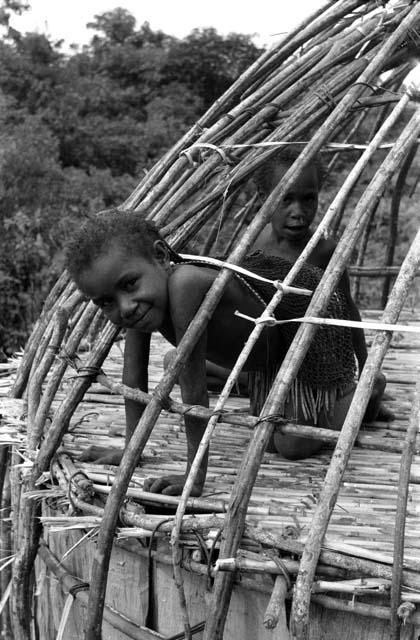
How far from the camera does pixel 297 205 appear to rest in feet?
7.96

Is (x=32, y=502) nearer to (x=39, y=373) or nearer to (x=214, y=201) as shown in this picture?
(x=39, y=373)

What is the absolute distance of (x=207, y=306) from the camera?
173 centimetres

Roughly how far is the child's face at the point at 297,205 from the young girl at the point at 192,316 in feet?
0.70

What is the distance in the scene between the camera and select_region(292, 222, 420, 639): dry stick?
1407 mm

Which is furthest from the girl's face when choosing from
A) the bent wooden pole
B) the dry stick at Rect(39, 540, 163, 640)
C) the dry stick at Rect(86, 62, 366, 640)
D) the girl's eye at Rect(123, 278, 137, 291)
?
the dry stick at Rect(39, 540, 163, 640)

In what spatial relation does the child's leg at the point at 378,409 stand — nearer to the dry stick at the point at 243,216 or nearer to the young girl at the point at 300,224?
the young girl at the point at 300,224

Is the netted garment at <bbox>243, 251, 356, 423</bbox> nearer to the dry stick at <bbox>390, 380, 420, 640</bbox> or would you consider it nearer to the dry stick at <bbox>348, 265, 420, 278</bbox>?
the dry stick at <bbox>390, 380, 420, 640</bbox>

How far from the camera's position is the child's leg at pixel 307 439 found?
214cm

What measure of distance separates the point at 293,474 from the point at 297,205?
2.51 feet

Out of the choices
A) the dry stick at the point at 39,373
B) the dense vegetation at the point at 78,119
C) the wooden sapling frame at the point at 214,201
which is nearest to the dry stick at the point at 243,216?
the wooden sapling frame at the point at 214,201

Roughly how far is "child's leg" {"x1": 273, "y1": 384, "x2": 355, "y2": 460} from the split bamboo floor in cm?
2

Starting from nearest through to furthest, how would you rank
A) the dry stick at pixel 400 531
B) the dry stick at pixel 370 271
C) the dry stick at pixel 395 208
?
1. the dry stick at pixel 400 531
2. the dry stick at pixel 395 208
3. the dry stick at pixel 370 271

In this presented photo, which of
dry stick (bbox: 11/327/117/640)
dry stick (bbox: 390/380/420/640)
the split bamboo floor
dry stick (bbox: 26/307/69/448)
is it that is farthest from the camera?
dry stick (bbox: 26/307/69/448)

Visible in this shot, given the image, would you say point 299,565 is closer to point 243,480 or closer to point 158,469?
point 243,480
